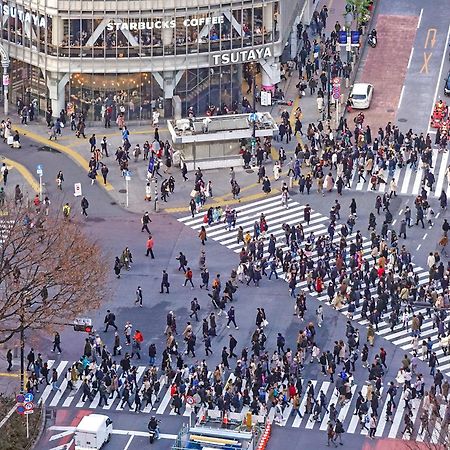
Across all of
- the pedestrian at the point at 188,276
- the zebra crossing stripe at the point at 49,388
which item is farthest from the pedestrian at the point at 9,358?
the pedestrian at the point at 188,276

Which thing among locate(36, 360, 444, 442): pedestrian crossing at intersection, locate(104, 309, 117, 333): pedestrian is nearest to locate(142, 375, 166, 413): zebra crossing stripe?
locate(36, 360, 444, 442): pedestrian crossing at intersection

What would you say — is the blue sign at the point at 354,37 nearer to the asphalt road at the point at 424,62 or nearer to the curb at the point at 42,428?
the asphalt road at the point at 424,62

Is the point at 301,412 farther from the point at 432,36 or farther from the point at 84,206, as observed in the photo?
the point at 432,36

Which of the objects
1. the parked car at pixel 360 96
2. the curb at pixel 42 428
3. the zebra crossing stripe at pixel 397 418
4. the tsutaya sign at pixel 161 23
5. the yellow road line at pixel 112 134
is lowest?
the curb at pixel 42 428

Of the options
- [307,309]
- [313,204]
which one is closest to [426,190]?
[313,204]

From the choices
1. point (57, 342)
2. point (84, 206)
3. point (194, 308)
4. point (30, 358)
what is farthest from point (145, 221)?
point (30, 358)

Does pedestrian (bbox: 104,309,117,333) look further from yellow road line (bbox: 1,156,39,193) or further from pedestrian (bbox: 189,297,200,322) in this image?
yellow road line (bbox: 1,156,39,193)

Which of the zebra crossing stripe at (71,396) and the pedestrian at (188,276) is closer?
the zebra crossing stripe at (71,396)
